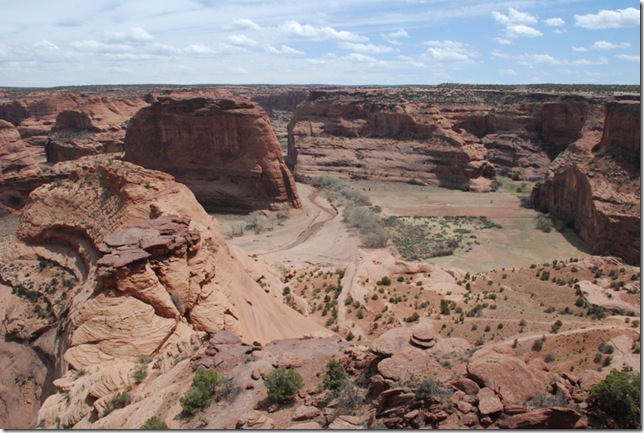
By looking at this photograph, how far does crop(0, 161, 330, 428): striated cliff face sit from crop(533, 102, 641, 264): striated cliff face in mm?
28770

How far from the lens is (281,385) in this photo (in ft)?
37.1

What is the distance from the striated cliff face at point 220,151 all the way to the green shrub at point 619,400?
44.6 m

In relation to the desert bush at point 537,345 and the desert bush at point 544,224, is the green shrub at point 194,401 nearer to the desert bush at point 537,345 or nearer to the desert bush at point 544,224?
the desert bush at point 537,345

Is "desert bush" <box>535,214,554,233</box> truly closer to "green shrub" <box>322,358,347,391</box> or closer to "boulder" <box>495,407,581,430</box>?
"green shrub" <box>322,358,347,391</box>

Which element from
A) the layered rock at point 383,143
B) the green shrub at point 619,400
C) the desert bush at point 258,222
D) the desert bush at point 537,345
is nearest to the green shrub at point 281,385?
the green shrub at point 619,400

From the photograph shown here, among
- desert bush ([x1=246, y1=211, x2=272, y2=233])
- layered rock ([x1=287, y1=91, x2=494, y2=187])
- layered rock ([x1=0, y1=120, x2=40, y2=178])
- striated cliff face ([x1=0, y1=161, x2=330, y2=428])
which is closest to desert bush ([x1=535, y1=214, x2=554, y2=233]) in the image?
layered rock ([x1=287, y1=91, x2=494, y2=187])

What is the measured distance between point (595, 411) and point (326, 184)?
60.8 meters

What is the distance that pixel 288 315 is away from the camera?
21.7m

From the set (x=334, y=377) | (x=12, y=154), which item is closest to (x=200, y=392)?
(x=334, y=377)

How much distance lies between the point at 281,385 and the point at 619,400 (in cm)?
686

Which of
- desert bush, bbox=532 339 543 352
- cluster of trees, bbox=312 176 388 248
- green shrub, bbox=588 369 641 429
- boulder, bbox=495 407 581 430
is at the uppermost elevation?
green shrub, bbox=588 369 641 429

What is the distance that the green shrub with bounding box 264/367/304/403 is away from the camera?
443 inches

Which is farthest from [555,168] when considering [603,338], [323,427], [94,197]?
[323,427]

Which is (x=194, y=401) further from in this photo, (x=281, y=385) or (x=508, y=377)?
(x=508, y=377)
